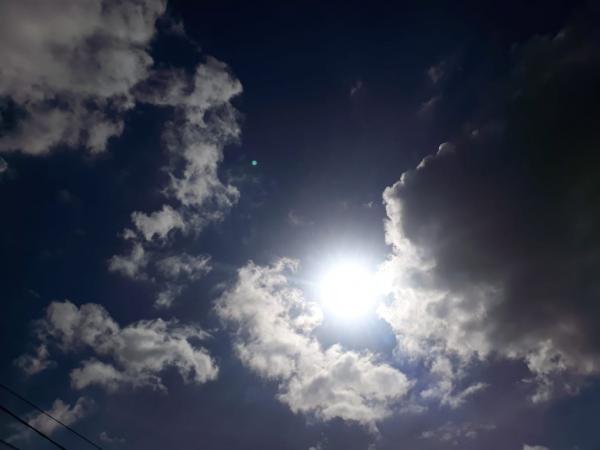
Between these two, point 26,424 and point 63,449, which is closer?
point 26,424

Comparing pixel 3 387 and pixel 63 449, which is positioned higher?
pixel 3 387

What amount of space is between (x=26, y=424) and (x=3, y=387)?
12.1 feet

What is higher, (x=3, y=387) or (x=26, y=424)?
(x=3, y=387)

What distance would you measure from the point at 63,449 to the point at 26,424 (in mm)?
3473

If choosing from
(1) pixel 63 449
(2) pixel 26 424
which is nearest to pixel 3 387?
(2) pixel 26 424

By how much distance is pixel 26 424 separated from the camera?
816 inches

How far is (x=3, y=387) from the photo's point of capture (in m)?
22.7

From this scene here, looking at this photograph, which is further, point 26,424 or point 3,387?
point 3,387

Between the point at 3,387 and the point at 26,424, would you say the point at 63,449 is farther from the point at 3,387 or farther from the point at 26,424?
the point at 3,387

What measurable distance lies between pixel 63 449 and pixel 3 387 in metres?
5.23

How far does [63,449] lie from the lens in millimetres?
22859
